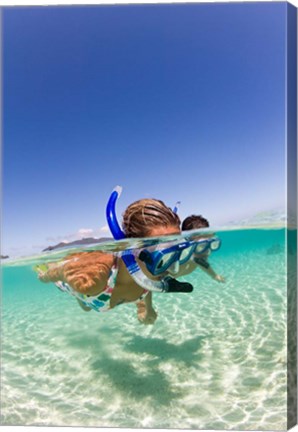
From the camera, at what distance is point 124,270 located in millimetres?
5246

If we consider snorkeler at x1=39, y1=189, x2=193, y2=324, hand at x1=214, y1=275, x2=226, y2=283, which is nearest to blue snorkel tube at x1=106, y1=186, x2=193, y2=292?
snorkeler at x1=39, y1=189, x2=193, y2=324

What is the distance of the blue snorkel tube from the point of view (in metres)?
4.96

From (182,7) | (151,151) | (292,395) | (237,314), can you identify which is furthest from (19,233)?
(292,395)

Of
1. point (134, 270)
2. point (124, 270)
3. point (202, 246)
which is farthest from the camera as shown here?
point (202, 246)

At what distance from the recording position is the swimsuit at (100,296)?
517cm

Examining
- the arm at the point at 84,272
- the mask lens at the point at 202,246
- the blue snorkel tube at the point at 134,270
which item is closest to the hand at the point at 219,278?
the mask lens at the point at 202,246

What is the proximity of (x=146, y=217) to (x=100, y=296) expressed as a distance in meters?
→ 0.96

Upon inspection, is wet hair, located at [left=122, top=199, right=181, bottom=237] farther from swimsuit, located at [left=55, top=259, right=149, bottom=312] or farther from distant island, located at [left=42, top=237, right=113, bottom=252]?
swimsuit, located at [left=55, top=259, right=149, bottom=312]

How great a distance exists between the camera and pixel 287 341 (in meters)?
5.20

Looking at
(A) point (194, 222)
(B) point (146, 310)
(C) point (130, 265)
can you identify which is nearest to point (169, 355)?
(B) point (146, 310)

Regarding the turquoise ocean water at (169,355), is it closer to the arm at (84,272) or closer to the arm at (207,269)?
the arm at (207,269)

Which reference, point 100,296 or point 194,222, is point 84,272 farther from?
point 194,222

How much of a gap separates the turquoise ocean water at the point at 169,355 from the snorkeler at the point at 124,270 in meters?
0.27

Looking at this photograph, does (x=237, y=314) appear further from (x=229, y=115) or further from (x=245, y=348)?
(x=229, y=115)
